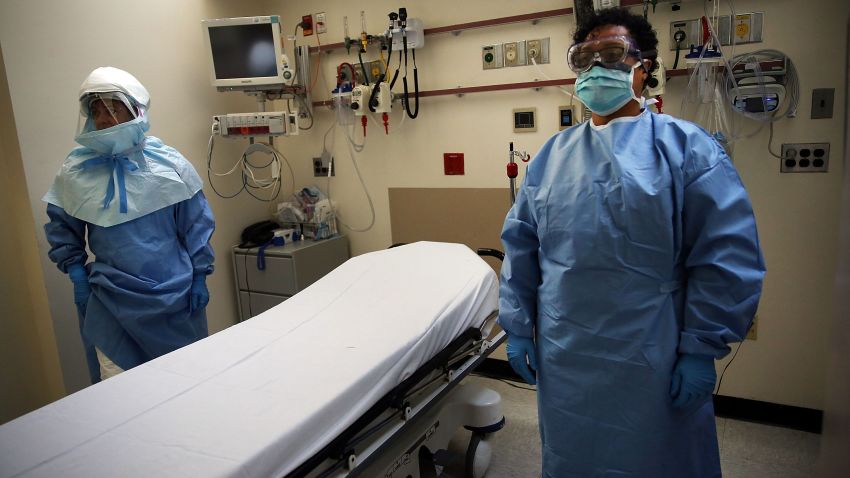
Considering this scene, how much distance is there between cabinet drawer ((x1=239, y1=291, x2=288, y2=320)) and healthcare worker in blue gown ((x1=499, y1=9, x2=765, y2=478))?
225 cm

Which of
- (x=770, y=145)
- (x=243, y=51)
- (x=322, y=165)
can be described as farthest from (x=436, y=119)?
(x=770, y=145)

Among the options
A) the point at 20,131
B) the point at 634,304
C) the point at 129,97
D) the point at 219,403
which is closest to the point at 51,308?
the point at 20,131

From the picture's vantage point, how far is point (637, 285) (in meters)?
1.36

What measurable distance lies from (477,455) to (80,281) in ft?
5.89

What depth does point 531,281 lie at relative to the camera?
63.2 inches

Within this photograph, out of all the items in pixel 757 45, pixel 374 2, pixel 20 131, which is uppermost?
pixel 374 2

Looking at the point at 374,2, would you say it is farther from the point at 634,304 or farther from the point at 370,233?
the point at 634,304

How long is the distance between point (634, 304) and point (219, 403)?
108 cm

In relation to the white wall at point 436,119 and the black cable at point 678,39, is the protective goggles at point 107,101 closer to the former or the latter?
the white wall at point 436,119

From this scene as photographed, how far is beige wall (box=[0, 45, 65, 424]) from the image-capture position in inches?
97.1

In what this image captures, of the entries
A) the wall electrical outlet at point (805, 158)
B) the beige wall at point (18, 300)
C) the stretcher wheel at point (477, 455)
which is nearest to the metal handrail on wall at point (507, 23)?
the wall electrical outlet at point (805, 158)

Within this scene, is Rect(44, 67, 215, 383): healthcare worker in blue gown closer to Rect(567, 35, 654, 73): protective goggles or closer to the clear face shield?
the clear face shield

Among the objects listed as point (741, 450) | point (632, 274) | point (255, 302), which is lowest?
point (741, 450)

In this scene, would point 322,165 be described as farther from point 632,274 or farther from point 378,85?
point 632,274
